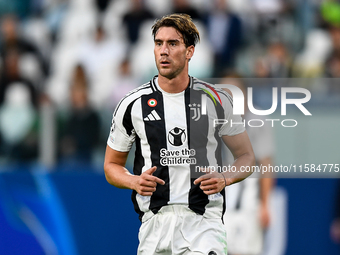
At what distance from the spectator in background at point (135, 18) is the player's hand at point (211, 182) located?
6231 mm

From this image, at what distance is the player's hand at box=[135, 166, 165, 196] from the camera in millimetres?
4148

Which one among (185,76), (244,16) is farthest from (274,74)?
(185,76)

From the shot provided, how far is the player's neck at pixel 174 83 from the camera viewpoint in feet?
14.9

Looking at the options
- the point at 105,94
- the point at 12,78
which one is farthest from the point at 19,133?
the point at 105,94

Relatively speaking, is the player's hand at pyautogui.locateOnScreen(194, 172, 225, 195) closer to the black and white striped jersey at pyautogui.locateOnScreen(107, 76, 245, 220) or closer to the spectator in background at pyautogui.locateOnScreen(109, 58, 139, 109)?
the black and white striped jersey at pyautogui.locateOnScreen(107, 76, 245, 220)

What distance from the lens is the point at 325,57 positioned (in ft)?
31.3

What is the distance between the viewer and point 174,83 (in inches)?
179

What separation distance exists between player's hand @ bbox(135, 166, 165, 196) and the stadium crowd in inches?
151

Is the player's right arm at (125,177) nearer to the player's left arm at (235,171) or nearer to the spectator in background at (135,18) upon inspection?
the player's left arm at (235,171)

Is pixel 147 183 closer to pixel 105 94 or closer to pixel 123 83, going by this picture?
pixel 123 83

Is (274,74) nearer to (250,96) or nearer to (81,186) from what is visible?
(250,96)

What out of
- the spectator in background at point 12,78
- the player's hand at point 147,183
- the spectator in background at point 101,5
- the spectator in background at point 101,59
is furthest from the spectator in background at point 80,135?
the spectator in background at point 101,5

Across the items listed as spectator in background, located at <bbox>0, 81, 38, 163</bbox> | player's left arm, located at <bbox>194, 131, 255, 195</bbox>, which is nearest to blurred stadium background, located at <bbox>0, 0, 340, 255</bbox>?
spectator in background, located at <bbox>0, 81, 38, 163</bbox>

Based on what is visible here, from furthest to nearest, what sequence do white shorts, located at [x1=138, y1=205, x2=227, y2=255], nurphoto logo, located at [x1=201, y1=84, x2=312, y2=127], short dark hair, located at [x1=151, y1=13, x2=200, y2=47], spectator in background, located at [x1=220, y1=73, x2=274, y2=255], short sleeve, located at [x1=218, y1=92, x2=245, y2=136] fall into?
spectator in background, located at [x1=220, y1=73, x2=274, y2=255] → nurphoto logo, located at [x1=201, y1=84, x2=312, y2=127] → short sleeve, located at [x1=218, y1=92, x2=245, y2=136] → short dark hair, located at [x1=151, y1=13, x2=200, y2=47] → white shorts, located at [x1=138, y1=205, x2=227, y2=255]
